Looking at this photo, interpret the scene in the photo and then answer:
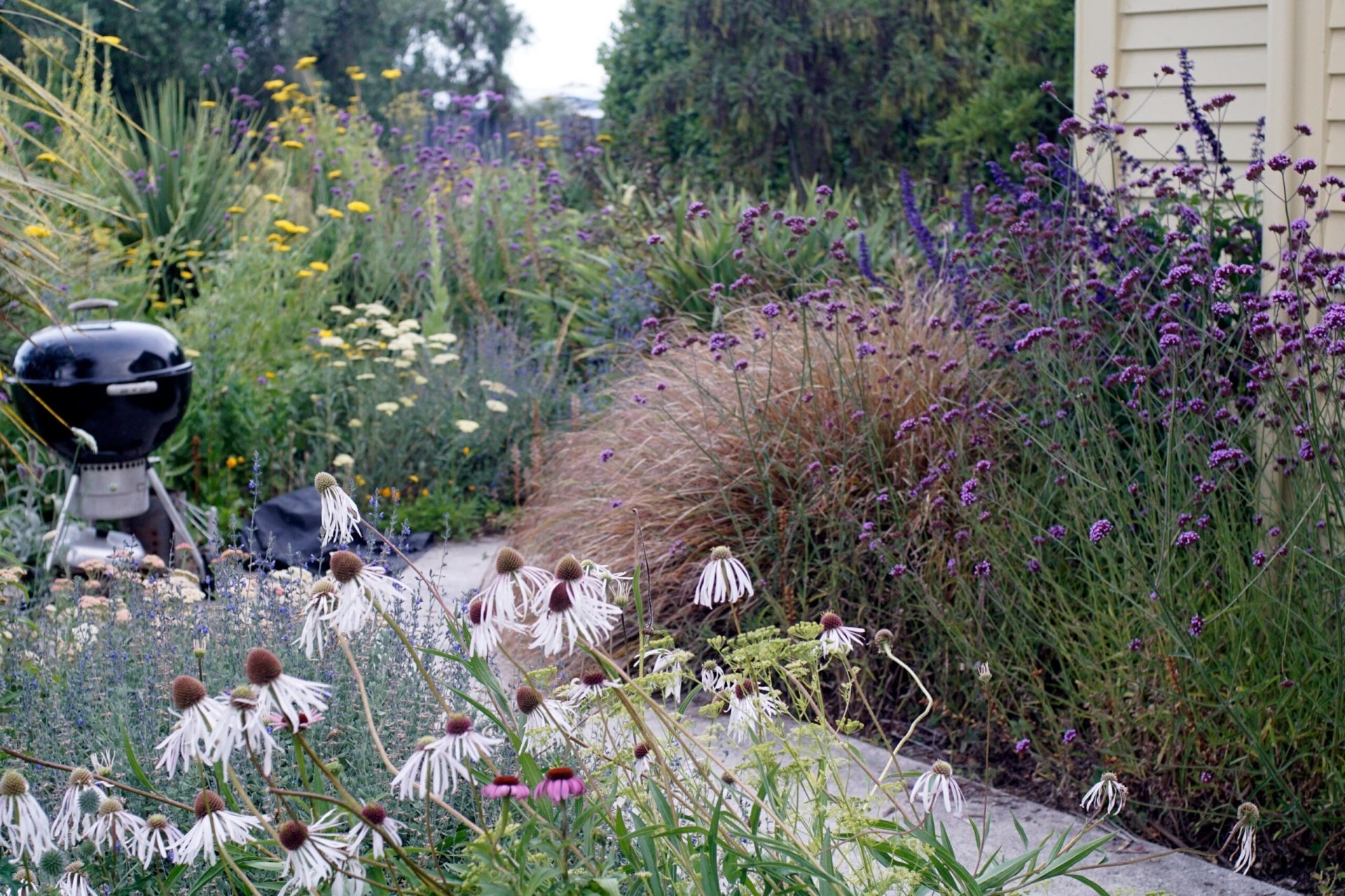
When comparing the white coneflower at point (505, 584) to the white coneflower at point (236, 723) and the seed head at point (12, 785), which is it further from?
the seed head at point (12, 785)

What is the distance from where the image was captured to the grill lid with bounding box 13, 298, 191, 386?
4.43 meters

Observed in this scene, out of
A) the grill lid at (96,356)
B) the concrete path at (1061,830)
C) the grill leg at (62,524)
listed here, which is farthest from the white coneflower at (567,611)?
the grill lid at (96,356)

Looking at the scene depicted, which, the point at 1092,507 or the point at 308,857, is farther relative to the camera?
the point at 1092,507

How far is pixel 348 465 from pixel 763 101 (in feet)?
24.3

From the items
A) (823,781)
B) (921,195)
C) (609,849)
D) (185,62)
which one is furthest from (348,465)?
→ (185,62)

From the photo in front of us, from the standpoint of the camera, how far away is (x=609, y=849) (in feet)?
6.57

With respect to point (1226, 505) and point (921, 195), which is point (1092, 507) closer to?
point (1226, 505)

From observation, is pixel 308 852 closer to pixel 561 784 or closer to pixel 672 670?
pixel 561 784

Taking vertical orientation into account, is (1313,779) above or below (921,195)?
below

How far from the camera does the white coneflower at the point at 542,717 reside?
1532 millimetres

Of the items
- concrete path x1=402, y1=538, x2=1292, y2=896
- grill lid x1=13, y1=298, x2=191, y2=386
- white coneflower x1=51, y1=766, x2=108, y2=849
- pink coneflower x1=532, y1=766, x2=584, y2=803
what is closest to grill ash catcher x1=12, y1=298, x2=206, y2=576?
grill lid x1=13, y1=298, x2=191, y2=386

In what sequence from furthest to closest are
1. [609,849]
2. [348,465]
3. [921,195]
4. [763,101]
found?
[763,101], [921,195], [348,465], [609,849]

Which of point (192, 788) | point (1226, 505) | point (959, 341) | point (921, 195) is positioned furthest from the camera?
point (921, 195)

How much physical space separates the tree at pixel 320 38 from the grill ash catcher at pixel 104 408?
55.0 feet
